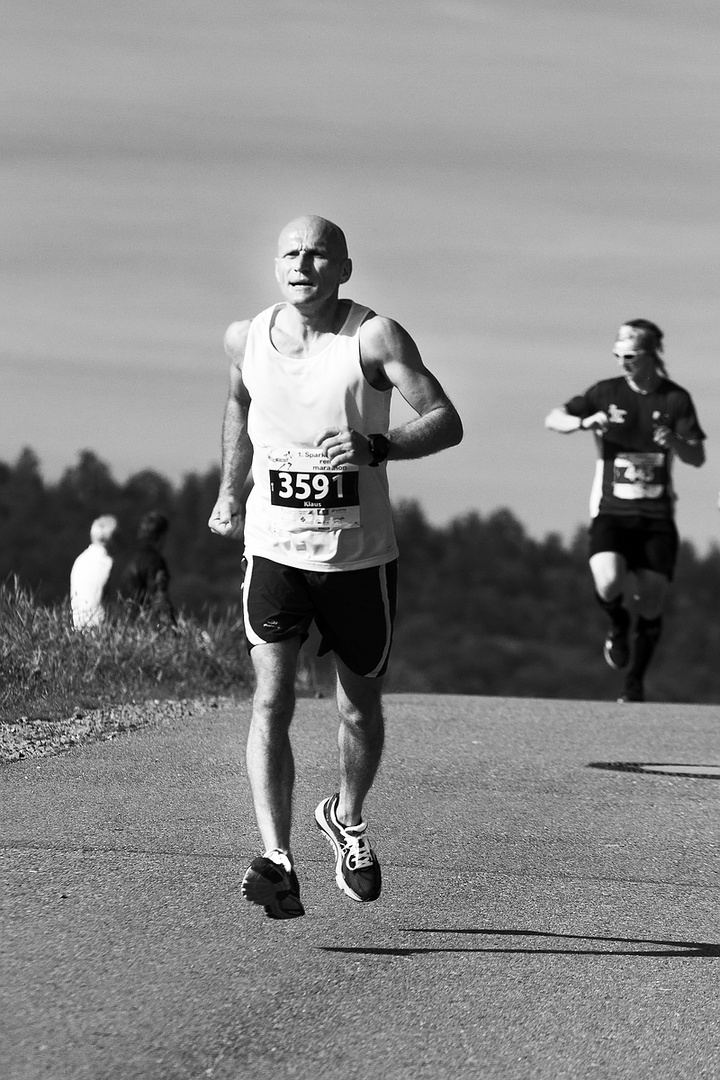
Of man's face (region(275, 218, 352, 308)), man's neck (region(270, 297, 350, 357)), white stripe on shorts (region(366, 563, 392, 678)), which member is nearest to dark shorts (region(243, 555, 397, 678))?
white stripe on shorts (region(366, 563, 392, 678))

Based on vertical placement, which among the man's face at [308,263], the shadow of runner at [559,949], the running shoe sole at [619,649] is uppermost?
the man's face at [308,263]

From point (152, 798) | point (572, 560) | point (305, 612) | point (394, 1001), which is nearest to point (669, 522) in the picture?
point (152, 798)

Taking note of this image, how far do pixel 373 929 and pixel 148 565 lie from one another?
1019 cm

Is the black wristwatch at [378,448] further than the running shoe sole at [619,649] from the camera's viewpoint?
No

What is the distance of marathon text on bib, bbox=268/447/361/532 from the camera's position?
5.00 m

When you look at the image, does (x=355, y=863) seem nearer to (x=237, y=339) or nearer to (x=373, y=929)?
(x=373, y=929)

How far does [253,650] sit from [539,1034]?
59.4 inches

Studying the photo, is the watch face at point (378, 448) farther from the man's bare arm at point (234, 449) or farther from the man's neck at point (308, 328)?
the man's bare arm at point (234, 449)

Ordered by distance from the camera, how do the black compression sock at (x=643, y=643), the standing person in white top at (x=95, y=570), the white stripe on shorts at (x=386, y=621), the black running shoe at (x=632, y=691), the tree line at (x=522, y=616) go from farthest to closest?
the tree line at (x=522, y=616) → the standing person in white top at (x=95, y=570) → the black compression sock at (x=643, y=643) → the black running shoe at (x=632, y=691) → the white stripe on shorts at (x=386, y=621)

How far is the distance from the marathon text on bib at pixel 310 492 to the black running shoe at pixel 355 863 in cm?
93

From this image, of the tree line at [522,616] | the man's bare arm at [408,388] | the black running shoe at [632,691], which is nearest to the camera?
the man's bare arm at [408,388]

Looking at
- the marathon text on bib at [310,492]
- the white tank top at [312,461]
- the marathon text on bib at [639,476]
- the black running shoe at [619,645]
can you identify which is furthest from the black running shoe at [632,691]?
the marathon text on bib at [310,492]

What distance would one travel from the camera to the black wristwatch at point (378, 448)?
4914 mm

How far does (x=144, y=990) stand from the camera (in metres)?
4.34
